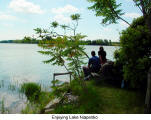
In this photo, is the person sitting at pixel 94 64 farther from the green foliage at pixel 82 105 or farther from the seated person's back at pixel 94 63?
the green foliage at pixel 82 105

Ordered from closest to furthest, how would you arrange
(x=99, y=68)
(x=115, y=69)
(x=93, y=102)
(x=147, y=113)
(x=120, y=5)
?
1. (x=147, y=113)
2. (x=93, y=102)
3. (x=120, y=5)
4. (x=115, y=69)
5. (x=99, y=68)

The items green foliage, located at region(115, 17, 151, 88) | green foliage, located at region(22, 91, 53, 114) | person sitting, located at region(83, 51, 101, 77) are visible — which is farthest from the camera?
person sitting, located at region(83, 51, 101, 77)

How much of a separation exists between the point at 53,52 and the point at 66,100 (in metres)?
1.98

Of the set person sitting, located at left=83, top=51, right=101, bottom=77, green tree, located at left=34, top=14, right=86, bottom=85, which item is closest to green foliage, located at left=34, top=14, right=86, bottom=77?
green tree, located at left=34, top=14, right=86, bottom=85

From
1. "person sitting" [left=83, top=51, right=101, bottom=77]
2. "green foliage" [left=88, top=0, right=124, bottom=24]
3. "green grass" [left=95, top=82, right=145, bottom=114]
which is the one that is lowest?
"green grass" [left=95, top=82, right=145, bottom=114]

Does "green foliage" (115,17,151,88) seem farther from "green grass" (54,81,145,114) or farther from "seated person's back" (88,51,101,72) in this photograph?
"seated person's back" (88,51,101,72)

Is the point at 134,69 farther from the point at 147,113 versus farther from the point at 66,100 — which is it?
the point at 66,100

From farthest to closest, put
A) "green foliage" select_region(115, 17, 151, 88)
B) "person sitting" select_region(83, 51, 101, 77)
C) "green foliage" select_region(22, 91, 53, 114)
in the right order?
"person sitting" select_region(83, 51, 101, 77) → "green foliage" select_region(22, 91, 53, 114) → "green foliage" select_region(115, 17, 151, 88)

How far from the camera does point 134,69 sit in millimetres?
5898

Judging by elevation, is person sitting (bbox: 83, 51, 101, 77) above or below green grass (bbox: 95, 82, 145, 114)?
above

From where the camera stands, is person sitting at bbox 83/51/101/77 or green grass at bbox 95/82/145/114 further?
person sitting at bbox 83/51/101/77

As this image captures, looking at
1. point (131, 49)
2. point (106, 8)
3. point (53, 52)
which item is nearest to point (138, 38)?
point (131, 49)

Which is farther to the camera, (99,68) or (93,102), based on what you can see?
Result: (99,68)

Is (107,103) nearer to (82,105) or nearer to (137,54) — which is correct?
(82,105)
